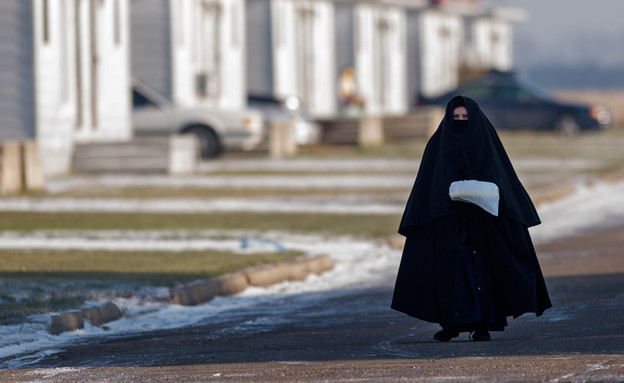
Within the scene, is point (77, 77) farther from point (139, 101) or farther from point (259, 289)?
point (259, 289)

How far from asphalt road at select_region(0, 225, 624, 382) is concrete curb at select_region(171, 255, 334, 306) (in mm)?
857

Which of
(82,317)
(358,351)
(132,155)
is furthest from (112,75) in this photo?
(358,351)

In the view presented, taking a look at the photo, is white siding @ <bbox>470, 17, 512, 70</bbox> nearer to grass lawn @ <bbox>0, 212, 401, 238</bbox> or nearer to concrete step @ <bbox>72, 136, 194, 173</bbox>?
concrete step @ <bbox>72, 136, 194, 173</bbox>

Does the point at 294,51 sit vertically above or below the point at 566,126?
above

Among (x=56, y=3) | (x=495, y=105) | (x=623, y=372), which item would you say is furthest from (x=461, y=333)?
(x=495, y=105)

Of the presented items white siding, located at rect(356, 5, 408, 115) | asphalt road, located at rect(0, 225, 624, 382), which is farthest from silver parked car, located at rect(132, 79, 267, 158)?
asphalt road, located at rect(0, 225, 624, 382)

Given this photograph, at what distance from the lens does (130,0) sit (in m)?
32.4

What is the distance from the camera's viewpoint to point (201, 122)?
31.1 meters

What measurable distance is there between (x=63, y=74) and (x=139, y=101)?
220 inches

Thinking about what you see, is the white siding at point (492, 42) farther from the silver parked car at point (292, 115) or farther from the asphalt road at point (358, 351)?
the asphalt road at point (358, 351)

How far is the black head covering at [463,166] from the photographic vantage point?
8.93 m

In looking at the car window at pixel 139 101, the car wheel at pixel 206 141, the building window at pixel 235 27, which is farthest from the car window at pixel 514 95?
the car window at pixel 139 101

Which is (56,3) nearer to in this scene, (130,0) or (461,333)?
(130,0)

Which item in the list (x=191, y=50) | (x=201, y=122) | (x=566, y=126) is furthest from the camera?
(x=566, y=126)
